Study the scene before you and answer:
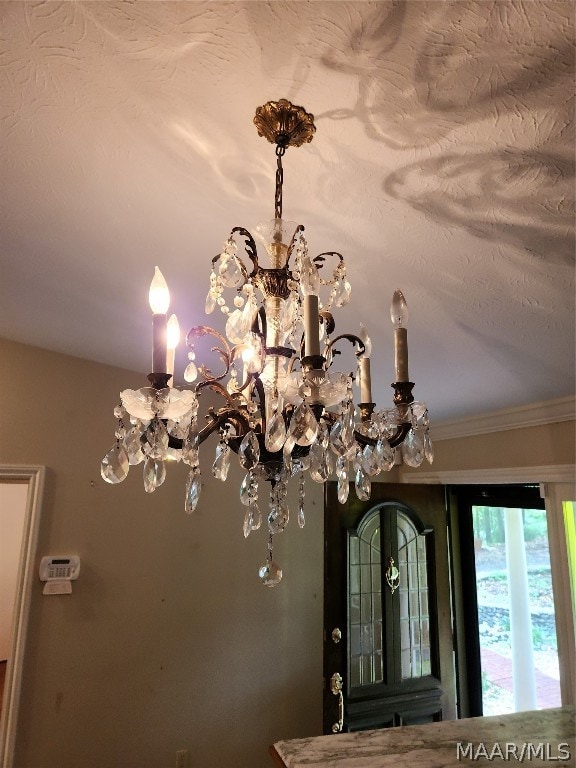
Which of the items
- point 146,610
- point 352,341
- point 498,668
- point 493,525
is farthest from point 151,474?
point 498,668

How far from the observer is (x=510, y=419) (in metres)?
2.51

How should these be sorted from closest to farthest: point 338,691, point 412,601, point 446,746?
point 446,746 → point 338,691 → point 412,601

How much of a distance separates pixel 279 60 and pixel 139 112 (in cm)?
33

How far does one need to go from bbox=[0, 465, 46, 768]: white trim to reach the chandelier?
1853 millimetres

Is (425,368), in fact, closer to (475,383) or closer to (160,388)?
(475,383)

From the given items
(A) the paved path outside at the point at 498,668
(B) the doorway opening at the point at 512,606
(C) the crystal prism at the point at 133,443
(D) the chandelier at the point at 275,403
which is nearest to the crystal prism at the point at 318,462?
(D) the chandelier at the point at 275,403

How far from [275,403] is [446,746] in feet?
3.45

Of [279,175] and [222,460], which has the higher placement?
[279,175]

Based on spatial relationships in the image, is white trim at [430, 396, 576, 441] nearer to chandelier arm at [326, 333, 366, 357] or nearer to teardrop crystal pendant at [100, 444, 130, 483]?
chandelier arm at [326, 333, 366, 357]

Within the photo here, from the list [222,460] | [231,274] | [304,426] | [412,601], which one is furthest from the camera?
[412,601]

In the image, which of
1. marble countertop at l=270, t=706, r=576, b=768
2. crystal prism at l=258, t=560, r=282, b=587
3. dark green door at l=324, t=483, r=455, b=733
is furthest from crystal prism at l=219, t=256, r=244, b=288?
dark green door at l=324, t=483, r=455, b=733

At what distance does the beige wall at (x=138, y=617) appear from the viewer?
8.22 feet

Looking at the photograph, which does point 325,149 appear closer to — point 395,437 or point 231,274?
point 231,274

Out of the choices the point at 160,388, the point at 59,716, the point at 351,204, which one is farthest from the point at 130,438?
the point at 59,716
